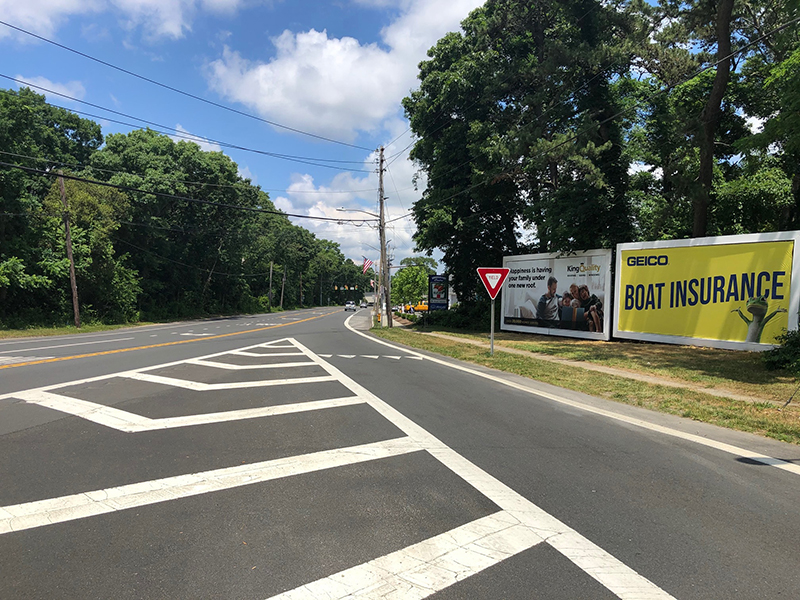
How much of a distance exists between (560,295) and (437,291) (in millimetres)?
10824

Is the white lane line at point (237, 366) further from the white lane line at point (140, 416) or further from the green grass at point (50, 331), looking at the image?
the green grass at point (50, 331)

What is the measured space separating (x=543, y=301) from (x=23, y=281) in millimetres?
28363

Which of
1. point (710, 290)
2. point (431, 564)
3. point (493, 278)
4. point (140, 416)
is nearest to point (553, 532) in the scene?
point (431, 564)

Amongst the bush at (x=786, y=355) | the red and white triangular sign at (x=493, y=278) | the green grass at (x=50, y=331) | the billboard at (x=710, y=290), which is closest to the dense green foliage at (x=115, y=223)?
the green grass at (x=50, y=331)

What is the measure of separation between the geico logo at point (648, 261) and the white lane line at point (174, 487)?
15502 millimetres

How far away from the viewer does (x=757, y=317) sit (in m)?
14.6

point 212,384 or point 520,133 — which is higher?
point 520,133

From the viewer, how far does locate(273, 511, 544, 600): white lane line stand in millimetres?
2895

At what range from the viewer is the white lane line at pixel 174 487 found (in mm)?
3816

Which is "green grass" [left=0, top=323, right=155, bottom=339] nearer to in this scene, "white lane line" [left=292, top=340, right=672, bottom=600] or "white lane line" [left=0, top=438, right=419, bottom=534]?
"white lane line" [left=0, top=438, right=419, bottom=534]

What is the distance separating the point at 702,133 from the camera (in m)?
17.3

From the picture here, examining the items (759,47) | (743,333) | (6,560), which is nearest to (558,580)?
(6,560)

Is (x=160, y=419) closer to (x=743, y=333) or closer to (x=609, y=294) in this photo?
(x=743, y=333)

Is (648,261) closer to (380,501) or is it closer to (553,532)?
(553,532)
